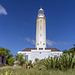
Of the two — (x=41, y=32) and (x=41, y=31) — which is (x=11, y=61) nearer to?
(x=41, y=32)

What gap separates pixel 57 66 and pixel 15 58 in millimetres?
18010

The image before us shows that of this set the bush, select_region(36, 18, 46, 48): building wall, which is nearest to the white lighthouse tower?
select_region(36, 18, 46, 48): building wall

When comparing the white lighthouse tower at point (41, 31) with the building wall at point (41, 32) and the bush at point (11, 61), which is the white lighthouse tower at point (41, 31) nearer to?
the building wall at point (41, 32)

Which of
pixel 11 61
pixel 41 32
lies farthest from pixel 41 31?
pixel 11 61

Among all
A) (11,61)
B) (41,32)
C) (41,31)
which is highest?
(41,31)

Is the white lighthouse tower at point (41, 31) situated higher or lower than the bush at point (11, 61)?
higher

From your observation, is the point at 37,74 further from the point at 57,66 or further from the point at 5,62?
the point at 5,62

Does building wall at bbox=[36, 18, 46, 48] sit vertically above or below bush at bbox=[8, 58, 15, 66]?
above

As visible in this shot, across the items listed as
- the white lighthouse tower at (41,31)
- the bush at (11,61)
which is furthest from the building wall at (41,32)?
the bush at (11,61)

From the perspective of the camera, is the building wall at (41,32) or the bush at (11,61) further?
the building wall at (41,32)

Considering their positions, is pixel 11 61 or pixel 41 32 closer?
pixel 11 61

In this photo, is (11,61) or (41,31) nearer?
(11,61)

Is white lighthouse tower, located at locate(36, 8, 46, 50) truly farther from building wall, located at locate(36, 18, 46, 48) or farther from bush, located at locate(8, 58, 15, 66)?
bush, located at locate(8, 58, 15, 66)

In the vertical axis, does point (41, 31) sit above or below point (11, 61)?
above
